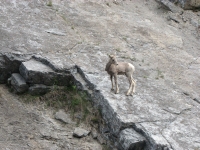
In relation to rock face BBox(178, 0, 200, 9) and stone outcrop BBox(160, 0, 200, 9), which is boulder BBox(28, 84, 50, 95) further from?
rock face BBox(178, 0, 200, 9)

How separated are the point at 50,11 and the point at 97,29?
1.96m

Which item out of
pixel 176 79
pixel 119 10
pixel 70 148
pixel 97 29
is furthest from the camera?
pixel 119 10

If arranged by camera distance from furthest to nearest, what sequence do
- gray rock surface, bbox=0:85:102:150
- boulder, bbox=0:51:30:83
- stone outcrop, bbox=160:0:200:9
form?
stone outcrop, bbox=160:0:200:9 < boulder, bbox=0:51:30:83 < gray rock surface, bbox=0:85:102:150

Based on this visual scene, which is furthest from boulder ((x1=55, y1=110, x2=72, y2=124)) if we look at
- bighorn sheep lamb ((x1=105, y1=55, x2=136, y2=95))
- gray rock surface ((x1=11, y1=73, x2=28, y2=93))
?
bighorn sheep lamb ((x1=105, y1=55, x2=136, y2=95))

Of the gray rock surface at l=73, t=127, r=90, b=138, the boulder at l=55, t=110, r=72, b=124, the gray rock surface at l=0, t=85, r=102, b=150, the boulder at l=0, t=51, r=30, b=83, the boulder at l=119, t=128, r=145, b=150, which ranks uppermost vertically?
the boulder at l=119, t=128, r=145, b=150

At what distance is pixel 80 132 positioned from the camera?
7523mm

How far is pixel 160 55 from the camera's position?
10.9 m

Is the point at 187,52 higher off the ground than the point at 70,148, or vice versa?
the point at 187,52

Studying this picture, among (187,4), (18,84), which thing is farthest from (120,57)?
(187,4)

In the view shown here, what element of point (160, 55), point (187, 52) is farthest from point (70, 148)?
point (187, 52)

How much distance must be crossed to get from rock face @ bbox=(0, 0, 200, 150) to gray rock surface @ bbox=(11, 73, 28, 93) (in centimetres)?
19

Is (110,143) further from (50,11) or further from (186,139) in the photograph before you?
(50,11)

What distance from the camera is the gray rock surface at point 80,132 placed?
24.5ft

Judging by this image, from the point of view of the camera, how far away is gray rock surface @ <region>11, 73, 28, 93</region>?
8422 millimetres
